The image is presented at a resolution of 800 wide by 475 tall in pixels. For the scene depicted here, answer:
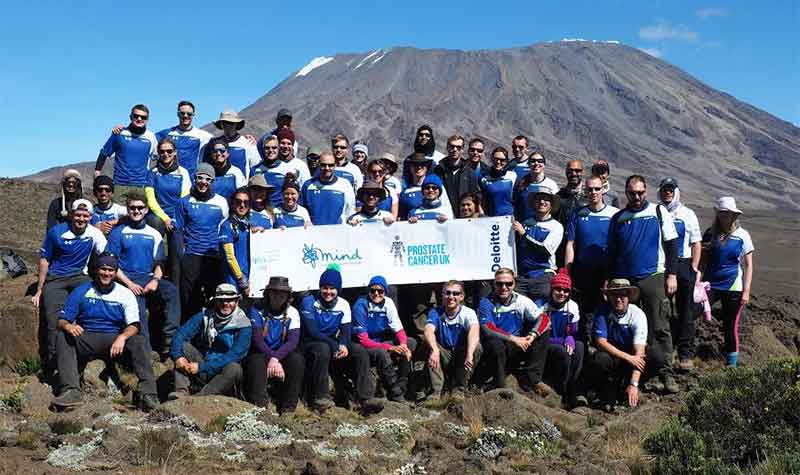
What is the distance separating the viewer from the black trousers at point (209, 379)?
816 cm

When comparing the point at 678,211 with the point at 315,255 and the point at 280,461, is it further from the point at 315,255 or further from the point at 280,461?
the point at 280,461

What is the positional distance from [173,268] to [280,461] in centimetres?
355

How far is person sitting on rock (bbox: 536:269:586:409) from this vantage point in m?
9.06

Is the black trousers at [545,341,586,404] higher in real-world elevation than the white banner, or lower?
lower

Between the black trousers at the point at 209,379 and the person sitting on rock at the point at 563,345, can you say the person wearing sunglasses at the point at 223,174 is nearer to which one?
the black trousers at the point at 209,379

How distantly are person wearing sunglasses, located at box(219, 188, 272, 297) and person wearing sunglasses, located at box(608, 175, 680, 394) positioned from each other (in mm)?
4386

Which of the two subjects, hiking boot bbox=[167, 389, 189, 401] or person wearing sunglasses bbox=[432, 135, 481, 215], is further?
person wearing sunglasses bbox=[432, 135, 481, 215]

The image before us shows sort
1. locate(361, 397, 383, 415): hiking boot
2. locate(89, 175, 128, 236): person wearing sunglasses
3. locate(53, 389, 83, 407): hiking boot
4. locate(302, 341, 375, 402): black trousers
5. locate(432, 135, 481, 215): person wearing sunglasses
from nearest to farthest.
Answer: locate(53, 389, 83, 407): hiking boot < locate(361, 397, 383, 415): hiking boot < locate(302, 341, 375, 402): black trousers < locate(89, 175, 128, 236): person wearing sunglasses < locate(432, 135, 481, 215): person wearing sunglasses

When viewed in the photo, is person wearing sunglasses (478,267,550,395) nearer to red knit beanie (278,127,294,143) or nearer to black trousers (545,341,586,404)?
black trousers (545,341,586,404)

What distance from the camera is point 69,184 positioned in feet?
31.0

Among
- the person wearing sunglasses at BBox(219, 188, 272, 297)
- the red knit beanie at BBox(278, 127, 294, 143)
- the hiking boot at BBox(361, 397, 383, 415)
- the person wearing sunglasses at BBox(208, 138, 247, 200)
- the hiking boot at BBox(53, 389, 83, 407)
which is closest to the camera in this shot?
the hiking boot at BBox(53, 389, 83, 407)

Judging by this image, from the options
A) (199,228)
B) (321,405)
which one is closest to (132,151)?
(199,228)

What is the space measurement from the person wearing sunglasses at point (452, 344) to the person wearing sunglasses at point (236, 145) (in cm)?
384

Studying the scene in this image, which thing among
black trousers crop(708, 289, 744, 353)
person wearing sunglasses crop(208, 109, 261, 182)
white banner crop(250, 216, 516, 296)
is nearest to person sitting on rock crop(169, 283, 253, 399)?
white banner crop(250, 216, 516, 296)
